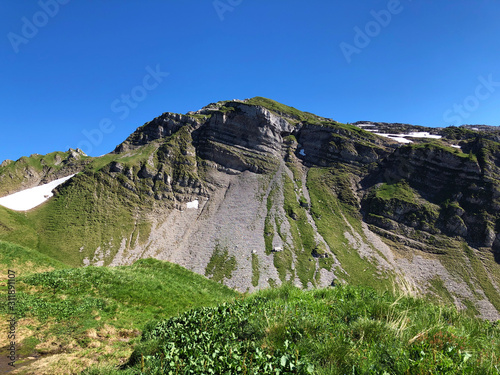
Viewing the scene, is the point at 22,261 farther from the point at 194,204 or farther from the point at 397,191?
the point at 397,191

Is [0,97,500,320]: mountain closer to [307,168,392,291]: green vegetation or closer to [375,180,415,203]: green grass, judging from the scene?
[307,168,392,291]: green vegetation

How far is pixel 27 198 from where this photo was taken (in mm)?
166875

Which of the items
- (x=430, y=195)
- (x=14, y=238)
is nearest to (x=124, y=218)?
(x=14, y=238)

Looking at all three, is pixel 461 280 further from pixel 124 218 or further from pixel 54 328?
pixel 124 218

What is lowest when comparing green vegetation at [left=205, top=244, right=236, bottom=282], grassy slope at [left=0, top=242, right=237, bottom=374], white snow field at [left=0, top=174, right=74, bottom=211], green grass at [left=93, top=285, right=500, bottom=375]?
grassy slope at [left=0, top=242, right=237, bottom=374]

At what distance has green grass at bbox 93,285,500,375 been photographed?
4.93 meters

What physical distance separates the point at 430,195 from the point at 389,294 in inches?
7759

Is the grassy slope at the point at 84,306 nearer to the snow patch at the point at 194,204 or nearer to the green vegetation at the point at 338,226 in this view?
the green vegetation at the point at 338,226

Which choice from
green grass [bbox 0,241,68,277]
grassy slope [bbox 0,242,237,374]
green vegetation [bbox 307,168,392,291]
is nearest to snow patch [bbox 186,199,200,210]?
green vegetation [bbox 307,168,392,291]

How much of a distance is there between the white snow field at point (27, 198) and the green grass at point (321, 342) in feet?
620

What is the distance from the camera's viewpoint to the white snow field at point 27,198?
15312cm

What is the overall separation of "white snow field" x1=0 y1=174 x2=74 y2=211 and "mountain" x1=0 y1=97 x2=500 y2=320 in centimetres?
1431

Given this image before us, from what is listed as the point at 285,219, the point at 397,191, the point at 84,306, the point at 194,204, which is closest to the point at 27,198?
the point at 194,204

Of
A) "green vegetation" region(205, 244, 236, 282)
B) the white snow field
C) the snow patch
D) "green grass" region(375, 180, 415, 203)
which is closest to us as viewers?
"green vegetation" region(205, 244, 236, 282)
